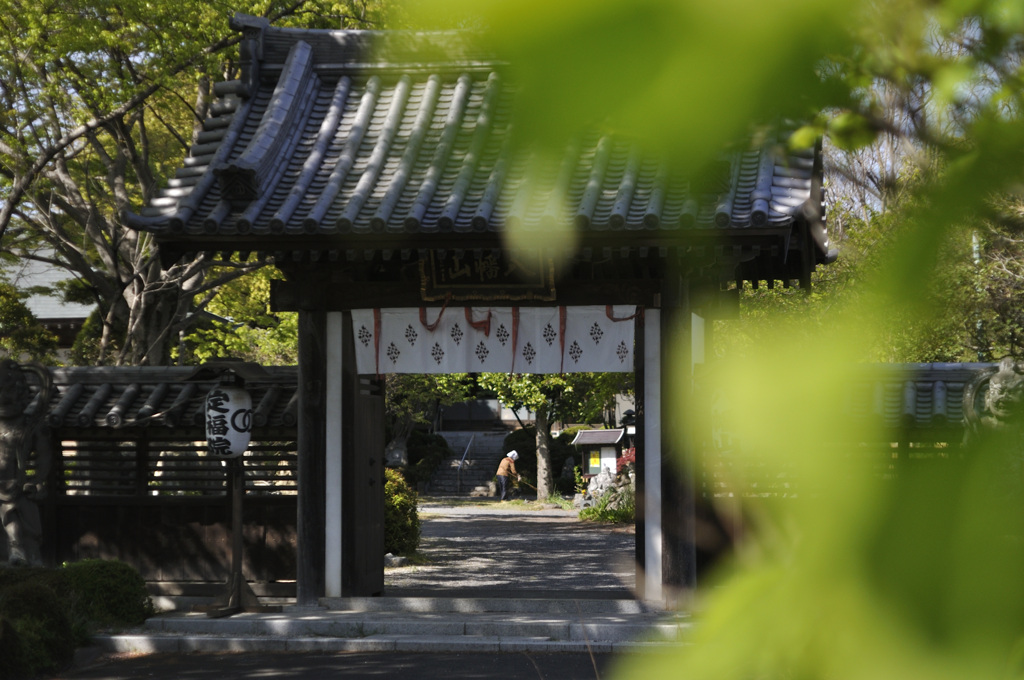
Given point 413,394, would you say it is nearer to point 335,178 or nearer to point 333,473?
point 333,473

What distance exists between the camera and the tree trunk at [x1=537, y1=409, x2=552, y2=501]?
2569cm

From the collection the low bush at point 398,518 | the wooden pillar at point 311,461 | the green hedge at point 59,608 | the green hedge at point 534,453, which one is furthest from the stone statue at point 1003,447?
the green hedge at point 534,453

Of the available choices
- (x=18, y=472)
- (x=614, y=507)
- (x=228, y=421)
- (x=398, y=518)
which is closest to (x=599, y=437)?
(x=614, y=507)


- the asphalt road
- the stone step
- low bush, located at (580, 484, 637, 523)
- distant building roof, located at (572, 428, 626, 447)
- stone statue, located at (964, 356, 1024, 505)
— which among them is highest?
stone statue, located at (964, 356, 1024, 505)

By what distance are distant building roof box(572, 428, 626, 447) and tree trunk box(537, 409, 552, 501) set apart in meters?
0.88

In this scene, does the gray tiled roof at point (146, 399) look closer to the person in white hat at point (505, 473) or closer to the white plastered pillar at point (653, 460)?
the white plastered pillar at point (653, 460)

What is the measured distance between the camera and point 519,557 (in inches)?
562

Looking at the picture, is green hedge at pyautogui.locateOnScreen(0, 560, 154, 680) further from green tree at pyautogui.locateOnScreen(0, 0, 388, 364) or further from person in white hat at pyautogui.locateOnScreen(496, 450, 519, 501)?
person in white hat at pyautogui.locateOnScreen(496, 450, 519, 501)

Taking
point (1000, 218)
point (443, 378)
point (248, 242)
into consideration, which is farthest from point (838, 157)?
point (443, 378)

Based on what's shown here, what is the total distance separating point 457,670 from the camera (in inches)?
271

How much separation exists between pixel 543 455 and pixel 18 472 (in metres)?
18.3

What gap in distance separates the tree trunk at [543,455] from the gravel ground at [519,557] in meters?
2.49

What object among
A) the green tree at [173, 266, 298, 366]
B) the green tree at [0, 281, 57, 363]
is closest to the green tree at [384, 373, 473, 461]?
the green tree at [173, 266, 298, 366]

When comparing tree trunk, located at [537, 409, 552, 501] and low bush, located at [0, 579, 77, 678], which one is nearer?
low bush, located at [0, 579, 77, 678]
